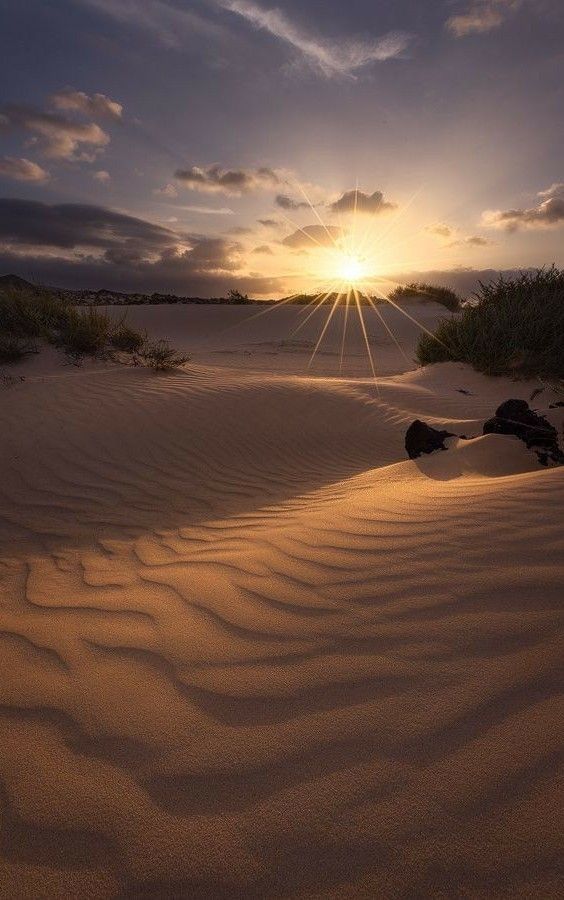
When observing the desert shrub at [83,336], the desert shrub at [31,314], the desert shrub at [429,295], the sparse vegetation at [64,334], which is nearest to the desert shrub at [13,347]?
the sparse vegetation at [64,334]

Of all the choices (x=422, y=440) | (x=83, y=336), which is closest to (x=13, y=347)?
(x=83, y=336)

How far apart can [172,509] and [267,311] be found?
71.8 feet

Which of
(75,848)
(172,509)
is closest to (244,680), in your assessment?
(75,848)

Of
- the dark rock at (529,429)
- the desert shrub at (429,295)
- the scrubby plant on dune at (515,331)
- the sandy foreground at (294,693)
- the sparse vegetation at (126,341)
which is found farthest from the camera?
the desert shrub at (429,295)

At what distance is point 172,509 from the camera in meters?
4.17

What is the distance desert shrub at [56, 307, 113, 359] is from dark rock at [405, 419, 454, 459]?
25.4 feet

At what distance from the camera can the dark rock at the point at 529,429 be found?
4043 mm

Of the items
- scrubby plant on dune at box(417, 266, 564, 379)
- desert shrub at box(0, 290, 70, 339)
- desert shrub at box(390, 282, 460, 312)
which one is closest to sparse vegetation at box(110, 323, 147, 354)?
desert shrub at box(0, 290, 70, 339)

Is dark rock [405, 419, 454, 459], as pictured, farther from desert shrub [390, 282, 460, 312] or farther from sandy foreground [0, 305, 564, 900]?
desert shrub [390, 282, 460, 312]

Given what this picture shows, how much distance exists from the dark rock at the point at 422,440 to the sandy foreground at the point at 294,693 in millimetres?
542

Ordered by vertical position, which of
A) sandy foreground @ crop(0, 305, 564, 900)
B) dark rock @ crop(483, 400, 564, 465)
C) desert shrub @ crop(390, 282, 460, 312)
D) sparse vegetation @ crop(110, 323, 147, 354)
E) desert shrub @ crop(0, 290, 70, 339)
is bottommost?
sandy foreground @ crop(0, 305, 564, 900)

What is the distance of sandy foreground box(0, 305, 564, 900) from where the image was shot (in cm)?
110

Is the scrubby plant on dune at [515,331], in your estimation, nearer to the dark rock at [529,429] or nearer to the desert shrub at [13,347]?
the dark rock at [529,429]

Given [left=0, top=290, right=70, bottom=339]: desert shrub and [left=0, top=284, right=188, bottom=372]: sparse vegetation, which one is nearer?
[left=0, top=284, right=188, bottom=372]: sparse vegetation
